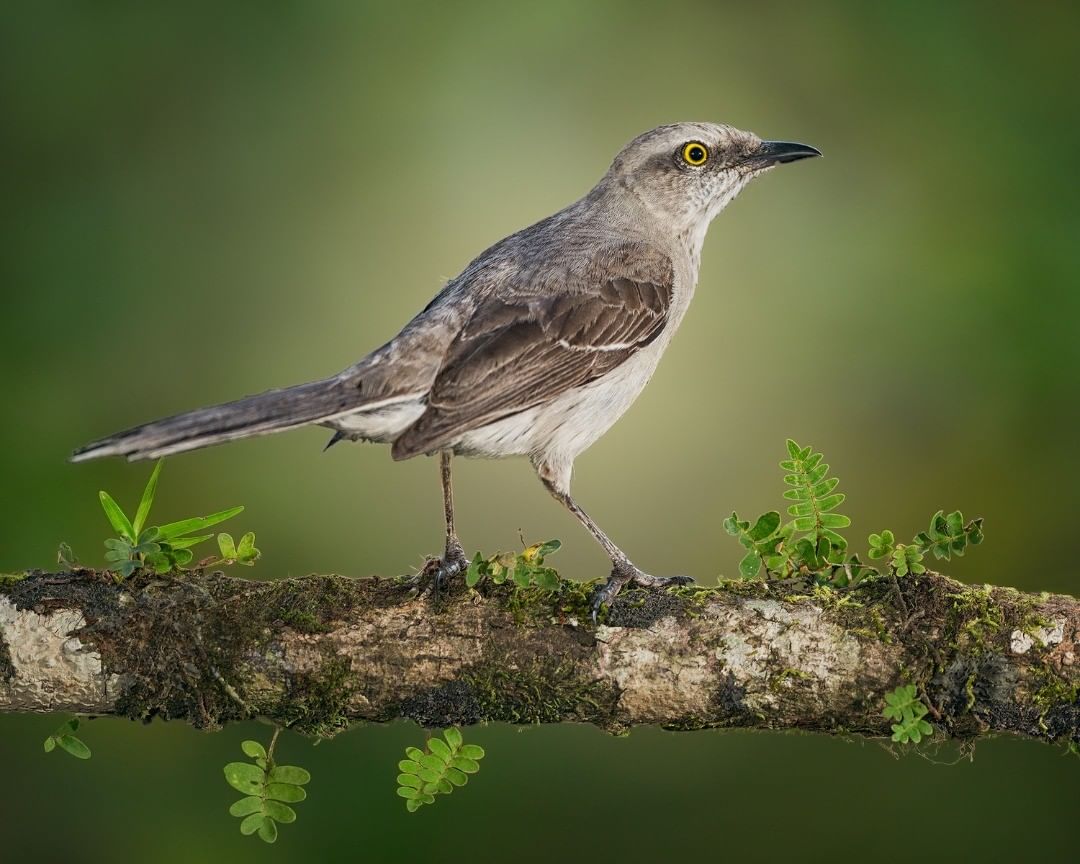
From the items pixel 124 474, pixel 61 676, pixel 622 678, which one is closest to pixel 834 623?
pixel 622 678

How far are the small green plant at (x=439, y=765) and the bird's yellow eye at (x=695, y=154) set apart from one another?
3235 millimetres

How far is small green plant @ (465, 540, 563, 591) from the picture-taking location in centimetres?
410

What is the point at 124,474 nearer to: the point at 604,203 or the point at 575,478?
the point at 575,478

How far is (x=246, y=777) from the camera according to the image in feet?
13.5

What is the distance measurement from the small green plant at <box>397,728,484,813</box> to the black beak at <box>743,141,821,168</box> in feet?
11.1

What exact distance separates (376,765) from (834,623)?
11.7 ft

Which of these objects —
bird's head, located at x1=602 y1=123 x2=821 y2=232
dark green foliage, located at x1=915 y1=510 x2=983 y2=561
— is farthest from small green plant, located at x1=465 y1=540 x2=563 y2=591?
bird's head, located at x1=602 y1=123 x2=821 y2=232

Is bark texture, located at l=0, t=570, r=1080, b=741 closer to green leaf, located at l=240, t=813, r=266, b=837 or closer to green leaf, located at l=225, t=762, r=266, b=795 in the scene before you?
green leaf, located at l=225, t=762, r=266, b=795

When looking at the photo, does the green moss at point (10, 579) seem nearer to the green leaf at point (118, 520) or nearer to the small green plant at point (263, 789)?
the green leaf at point (118, 520)

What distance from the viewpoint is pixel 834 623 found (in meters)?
3.94

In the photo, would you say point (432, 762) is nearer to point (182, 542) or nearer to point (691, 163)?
point (182, 542)

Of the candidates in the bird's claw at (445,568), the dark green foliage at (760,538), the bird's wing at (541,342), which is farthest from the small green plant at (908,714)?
the bird's wing at (541,342)

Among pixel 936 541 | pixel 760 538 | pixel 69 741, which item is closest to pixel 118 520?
pixel 69 741

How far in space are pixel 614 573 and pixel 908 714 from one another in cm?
134
